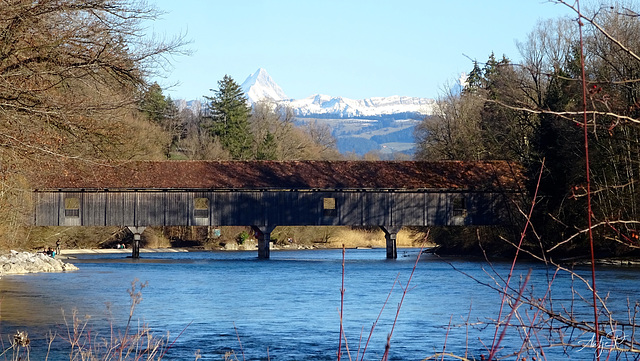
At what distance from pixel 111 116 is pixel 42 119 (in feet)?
→ 2.54

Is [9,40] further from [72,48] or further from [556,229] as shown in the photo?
[556,229]

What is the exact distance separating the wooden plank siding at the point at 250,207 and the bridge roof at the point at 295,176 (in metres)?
0.35

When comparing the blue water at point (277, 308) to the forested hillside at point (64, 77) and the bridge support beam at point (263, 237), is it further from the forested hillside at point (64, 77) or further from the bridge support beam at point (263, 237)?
A: the bridge support beam at point (263, 237)

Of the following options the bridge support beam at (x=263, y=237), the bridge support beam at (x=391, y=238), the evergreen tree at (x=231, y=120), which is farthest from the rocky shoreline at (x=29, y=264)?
the evergreen tree at (x=231, y=120)

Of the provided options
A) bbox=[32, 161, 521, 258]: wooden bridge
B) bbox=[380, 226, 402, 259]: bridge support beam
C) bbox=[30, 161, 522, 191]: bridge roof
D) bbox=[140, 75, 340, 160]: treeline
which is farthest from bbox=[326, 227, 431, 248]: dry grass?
bbox=[32, 161, 521, 258]: wooden bridge

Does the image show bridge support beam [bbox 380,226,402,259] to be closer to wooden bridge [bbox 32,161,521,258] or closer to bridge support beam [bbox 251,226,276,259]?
wooden bridge [bbox 32,161,521,258]

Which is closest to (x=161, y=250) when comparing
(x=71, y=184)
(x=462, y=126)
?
(x=71, y=184)

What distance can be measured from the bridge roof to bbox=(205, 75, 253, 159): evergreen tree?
72.8 feet

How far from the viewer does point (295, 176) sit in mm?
34562

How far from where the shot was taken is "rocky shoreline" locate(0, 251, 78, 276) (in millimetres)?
26734

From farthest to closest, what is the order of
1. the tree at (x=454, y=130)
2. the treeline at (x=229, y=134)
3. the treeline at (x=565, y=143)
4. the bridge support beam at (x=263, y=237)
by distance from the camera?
the treeline at (x=229, y=134)
the tree at (x=454, y=130)
the bridge support beam at (x=263, y=237)
the treeline at (x=565, y=143)

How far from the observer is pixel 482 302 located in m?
17.1

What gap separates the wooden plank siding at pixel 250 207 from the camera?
34000 mm

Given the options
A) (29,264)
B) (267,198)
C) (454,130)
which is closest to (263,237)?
(267,198)
